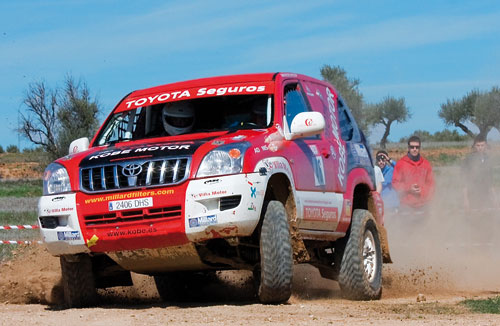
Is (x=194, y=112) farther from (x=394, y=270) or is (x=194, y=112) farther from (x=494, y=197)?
(x=494, y=197)

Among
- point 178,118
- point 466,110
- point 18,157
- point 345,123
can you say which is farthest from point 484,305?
point 18,157

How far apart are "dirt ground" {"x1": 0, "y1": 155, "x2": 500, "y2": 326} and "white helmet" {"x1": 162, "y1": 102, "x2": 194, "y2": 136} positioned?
1.60 metres

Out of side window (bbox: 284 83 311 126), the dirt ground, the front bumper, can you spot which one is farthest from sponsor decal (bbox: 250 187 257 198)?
side window (bbox: 284 83 311 126)

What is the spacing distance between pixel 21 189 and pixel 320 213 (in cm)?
3500

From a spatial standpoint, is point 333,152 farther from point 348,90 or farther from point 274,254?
point 348,90

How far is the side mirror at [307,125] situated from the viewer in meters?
8.19

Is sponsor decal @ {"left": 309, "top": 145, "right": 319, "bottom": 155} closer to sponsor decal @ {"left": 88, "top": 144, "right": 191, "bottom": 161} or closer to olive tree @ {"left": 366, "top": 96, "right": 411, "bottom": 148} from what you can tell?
sponsor decal @ {"left": 88, "top": 144, "right": 191, "bottom": 161}

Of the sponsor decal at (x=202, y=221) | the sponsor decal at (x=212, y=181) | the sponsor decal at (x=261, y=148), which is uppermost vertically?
the sponsor decal at (x=261, y=148)

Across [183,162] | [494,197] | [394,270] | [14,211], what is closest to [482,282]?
[394,270]

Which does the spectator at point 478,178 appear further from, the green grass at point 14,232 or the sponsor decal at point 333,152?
the green grass at point 14,232

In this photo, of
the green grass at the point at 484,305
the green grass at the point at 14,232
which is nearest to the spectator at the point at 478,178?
the green grass at the point at 484,305

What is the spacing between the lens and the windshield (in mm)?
8734

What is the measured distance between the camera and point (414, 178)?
47.6 feet

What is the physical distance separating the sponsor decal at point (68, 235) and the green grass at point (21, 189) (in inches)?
1213
